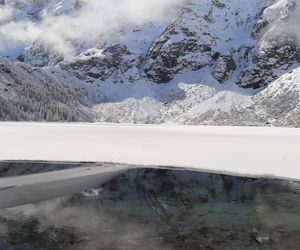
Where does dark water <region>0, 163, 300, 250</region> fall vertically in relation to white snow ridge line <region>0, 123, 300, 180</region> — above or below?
above

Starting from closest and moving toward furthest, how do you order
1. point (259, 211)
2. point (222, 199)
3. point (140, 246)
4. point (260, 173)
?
1. point (140, 246)
2. point (259, 211)
3. point (222, 199)
4. point (260, 173)

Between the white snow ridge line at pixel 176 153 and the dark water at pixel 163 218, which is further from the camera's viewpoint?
the white snow ridge line at pixel 176 153

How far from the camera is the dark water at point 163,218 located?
20.1m

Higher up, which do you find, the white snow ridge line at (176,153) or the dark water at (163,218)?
the dark water at (163,218)

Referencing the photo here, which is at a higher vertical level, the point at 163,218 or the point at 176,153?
the point at 163,218

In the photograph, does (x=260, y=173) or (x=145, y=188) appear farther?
(x=260, y=173)

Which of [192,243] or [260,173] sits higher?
[192,243]

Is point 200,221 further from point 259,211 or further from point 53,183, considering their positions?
point 53,183

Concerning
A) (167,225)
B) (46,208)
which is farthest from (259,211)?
(46,208)

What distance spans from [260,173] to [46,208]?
18.1m

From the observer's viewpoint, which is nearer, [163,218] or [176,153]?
[163,218]

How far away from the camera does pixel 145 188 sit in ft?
108

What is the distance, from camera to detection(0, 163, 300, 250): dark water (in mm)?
20141

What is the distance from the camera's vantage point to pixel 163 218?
24.1 metres
